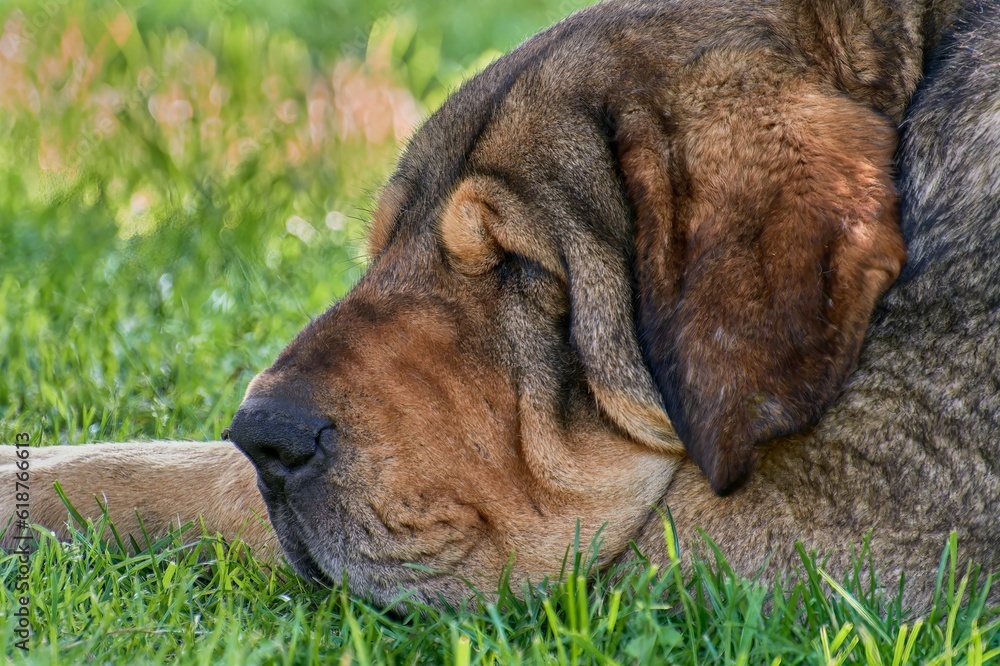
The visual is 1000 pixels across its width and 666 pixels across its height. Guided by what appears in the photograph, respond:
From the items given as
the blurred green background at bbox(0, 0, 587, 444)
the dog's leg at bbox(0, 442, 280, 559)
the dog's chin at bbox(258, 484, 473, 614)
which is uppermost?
the blurred green background at bbox(0, 0, 587, 444)

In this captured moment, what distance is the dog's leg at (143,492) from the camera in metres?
3.13

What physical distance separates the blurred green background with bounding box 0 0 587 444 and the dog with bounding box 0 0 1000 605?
1428mm

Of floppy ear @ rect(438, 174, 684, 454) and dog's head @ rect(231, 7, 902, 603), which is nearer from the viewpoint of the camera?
dog's head @ rect(231, 7, 902, 603)

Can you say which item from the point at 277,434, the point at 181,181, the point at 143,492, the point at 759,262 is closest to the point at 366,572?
the point at 277,434

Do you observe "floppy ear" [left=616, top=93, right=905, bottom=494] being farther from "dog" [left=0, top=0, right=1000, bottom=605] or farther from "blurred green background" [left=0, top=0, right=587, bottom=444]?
"blurred green background" [left=0, top=0, right=587, bottom=444]

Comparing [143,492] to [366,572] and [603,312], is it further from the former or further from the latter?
[603,312]

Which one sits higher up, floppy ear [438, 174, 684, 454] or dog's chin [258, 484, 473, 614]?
floppy ear [438, 174, 684, 454]

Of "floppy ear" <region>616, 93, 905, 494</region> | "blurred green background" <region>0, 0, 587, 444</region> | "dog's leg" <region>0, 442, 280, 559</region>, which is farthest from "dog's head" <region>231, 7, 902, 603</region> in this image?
"blurred green background" <region>0, 0, 587, 444</region>

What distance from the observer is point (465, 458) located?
268cm

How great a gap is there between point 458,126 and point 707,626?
4.42ft

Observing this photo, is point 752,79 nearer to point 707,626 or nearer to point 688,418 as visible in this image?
point 688,418

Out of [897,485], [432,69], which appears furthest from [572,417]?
[432,69]

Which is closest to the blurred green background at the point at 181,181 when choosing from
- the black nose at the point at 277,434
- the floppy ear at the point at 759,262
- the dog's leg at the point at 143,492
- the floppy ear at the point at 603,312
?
the dog's leg at the point at 143,492

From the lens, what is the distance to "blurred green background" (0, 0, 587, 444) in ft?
14.6
